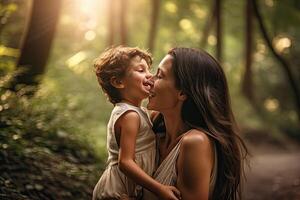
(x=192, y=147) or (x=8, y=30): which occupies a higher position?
(x=8, y=30)

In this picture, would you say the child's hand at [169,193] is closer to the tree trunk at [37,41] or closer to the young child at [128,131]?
the young child at [128,131]

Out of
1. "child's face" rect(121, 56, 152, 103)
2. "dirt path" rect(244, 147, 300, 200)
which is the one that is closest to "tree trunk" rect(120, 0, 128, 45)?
"dirt path" rect(244, 147, 300, 200)

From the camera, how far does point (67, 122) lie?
7.80m

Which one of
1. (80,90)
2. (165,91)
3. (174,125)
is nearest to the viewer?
(165,91)

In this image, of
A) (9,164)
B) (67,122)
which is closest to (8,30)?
(67,122)

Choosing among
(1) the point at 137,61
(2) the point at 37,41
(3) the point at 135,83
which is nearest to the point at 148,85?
(3) the point at 135,83

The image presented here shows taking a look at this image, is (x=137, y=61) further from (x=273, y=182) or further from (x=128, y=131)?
(x=273, y=182)

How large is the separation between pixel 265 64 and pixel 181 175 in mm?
24262

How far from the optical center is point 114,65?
13.3 feet

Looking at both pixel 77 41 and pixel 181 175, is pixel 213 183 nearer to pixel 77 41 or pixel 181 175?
pixel 181 175

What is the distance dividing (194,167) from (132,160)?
47cm

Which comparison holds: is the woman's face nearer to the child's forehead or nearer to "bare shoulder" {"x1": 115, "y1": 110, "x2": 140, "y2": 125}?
"bare shoulder" {"x1": 115, "y1": 110, "x2": 140, "y2": 125}

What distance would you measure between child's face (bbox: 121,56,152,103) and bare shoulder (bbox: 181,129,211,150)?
2.32ft

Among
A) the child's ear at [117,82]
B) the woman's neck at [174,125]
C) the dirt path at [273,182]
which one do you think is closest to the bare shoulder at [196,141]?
the woman's neck at [174,125]
